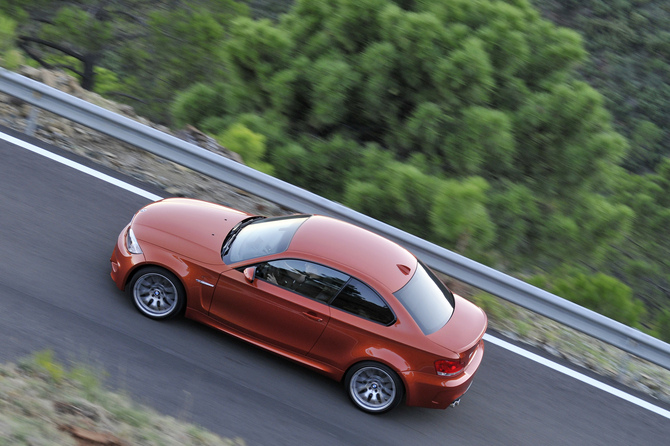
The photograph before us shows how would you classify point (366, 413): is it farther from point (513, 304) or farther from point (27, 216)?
point (27, 216)

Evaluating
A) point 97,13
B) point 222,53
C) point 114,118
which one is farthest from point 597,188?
point 97,13

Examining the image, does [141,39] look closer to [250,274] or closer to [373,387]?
[250,274]

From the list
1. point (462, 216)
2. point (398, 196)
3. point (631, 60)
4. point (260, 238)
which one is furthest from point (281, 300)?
point (631, 60)

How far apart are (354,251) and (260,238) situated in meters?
1.01

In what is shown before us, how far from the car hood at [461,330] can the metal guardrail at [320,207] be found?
4.00ft

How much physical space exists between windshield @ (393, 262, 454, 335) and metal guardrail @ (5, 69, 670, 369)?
1328mm

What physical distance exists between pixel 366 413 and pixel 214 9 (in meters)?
14.6

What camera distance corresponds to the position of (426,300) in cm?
688

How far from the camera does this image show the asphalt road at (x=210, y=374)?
20.3ft

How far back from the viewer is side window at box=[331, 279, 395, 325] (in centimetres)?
662

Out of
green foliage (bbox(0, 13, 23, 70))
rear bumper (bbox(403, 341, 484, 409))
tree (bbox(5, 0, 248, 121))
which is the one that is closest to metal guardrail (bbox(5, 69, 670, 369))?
green foliage (bbox(0, 13, 23, 70))

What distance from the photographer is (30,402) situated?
4836 millimetres

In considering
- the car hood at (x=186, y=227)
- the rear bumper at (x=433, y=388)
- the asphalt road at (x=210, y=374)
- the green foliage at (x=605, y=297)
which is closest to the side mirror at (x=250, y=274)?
the car hood at (x=186, y=227)

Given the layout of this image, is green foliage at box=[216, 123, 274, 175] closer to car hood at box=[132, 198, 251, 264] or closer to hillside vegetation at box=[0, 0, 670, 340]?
hillside vegetation at box=[0, 0, 670, 340]
